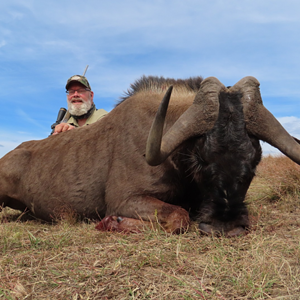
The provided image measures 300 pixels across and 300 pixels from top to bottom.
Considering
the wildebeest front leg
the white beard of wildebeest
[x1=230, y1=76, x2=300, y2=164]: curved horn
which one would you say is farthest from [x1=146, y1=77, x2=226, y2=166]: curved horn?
the white beard of wildebeest

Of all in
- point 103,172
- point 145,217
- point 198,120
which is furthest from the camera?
point 103,172

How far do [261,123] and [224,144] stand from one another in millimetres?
543

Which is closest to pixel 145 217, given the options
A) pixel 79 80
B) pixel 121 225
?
pixel 121 225

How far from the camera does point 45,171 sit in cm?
495

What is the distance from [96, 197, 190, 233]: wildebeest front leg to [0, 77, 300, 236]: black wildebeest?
11 millimetres

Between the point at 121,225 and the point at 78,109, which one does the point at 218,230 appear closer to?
the point at 121,225

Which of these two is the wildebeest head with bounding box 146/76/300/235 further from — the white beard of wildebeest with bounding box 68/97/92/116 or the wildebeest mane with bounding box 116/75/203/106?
the white beard of wildebeest with bounding box 68/97/92/116

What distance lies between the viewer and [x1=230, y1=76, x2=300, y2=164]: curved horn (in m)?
3.35

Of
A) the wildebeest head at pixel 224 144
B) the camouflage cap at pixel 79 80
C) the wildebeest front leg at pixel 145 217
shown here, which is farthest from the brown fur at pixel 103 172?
the camouflage cap at pixel 79 80

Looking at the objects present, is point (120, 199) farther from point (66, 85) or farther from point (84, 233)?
point (66, 85)

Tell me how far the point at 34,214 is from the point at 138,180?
2236mm

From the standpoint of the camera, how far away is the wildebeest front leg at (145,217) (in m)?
3.35

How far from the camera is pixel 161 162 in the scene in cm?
312

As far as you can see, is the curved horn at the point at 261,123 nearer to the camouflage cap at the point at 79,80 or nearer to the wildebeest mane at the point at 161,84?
the wildebeest mane at the point at 161,84
